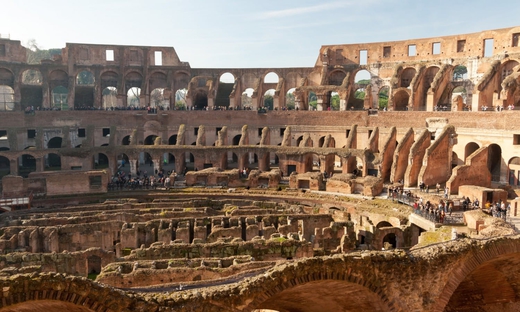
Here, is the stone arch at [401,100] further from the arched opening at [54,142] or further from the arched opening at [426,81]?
the arched opening at [54,142]

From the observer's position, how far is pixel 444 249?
1148 centimetres

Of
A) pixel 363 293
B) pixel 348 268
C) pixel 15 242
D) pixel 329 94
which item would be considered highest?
pixel 329 94

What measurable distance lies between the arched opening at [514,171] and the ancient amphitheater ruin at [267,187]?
9 centimetres

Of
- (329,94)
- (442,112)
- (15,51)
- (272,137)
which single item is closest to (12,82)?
(15,51)

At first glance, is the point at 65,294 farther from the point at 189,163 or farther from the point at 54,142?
the point at 54,142

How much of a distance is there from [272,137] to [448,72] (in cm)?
1673

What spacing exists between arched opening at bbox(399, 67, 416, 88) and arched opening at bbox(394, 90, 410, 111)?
53.0 inches

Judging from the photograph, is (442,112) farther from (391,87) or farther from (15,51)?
(15,51)

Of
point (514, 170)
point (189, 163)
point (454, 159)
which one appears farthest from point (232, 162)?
point (514, 170)

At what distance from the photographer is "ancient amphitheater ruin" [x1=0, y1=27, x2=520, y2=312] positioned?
11.1 m

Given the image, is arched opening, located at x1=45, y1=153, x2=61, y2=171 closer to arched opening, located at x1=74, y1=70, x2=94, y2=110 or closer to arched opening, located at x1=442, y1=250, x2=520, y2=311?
arched opening, located at x1=74, y1=70, x2=94, y2=110

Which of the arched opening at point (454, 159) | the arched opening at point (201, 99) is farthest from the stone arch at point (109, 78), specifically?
the arched opening at point (454, 159)

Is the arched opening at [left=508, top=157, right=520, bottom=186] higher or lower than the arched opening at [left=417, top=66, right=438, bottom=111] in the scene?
lower

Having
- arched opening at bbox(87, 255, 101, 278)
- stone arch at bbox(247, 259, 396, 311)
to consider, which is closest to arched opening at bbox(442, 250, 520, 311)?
stone arch at bbox(247, 259, 396, 311)
